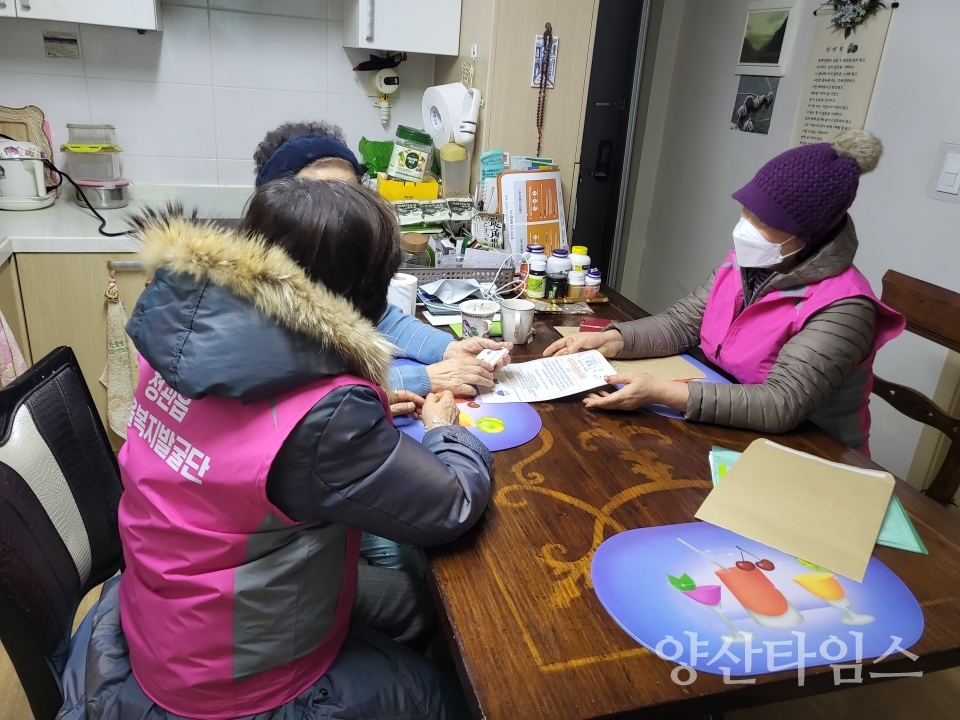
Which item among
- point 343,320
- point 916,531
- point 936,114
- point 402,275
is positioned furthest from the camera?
point 936,114

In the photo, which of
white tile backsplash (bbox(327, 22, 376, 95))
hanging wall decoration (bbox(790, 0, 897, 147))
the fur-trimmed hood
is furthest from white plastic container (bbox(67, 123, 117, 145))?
hanging wall decoration (bbox(790, 0, 897, 147))

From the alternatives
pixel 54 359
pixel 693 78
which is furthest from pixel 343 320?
pixel 693 78

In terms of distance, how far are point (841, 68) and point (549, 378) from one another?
182cm

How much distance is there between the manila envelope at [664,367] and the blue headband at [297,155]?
811mm

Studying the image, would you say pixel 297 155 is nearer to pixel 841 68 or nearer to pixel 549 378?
pixel 549 378

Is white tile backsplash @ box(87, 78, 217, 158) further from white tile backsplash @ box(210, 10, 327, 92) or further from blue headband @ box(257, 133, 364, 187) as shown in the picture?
blue headband @ box(257, 133, 364, 187)

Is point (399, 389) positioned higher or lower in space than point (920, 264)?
lower

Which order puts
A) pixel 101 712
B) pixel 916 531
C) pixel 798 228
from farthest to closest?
pixel 798 228 → pixel 916 531 → pixel 101 712

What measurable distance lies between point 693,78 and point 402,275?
225 centimetres

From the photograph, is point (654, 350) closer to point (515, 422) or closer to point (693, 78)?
point (515, 422)

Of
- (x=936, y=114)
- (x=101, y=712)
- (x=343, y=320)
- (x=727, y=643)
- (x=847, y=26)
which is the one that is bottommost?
(x=101, y=712)

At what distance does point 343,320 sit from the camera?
0.74m

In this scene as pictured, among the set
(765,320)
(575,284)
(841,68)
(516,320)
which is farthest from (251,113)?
(841,68)

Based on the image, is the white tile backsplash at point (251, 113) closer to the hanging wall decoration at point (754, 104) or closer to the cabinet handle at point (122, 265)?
the cabinet handle at point (122, 265)
